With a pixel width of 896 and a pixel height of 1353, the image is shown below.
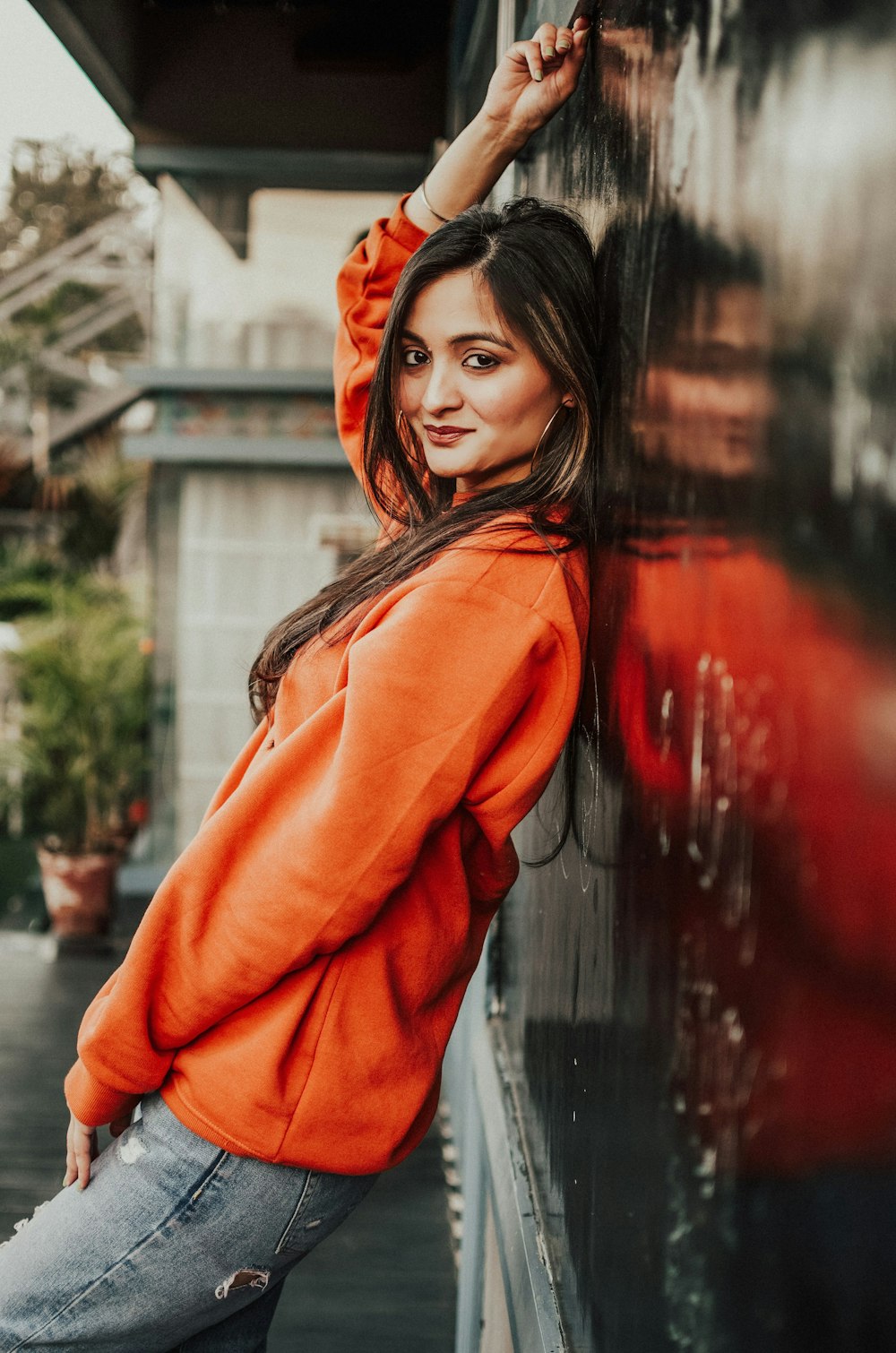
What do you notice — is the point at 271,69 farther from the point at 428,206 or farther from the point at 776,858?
the point at 776,858

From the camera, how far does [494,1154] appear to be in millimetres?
1656

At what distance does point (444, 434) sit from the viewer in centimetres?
127

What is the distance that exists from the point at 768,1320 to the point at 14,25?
19.5 ft

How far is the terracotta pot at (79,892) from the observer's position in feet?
17.4

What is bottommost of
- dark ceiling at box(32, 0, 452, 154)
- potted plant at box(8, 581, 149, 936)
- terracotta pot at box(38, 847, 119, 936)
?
terracotta pot at box(38, 847, 119, 936)

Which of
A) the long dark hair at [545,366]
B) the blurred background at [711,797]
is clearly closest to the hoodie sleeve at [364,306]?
the blurred background at [711,797]

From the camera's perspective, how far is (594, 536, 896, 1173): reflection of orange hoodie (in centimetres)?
40

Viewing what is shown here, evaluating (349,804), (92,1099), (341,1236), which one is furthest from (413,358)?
(341,1236)

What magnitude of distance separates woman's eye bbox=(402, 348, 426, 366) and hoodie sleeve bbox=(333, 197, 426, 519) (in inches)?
14.8

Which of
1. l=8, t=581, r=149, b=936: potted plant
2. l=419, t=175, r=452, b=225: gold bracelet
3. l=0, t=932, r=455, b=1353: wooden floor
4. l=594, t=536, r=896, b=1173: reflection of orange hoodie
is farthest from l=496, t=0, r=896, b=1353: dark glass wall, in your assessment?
l=8, t=581, r=149, b=936: potted plant

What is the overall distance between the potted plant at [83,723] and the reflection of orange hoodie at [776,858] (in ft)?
16.9

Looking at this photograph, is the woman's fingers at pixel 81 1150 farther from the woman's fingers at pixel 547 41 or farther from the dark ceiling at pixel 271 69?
the dark ceiling at pixel 271 69

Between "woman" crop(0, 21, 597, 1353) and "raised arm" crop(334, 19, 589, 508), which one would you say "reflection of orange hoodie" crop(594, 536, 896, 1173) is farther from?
"raised arm" crop(334, 19, 589, 508)

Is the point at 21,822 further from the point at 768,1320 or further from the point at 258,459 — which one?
the point at 768,1320
